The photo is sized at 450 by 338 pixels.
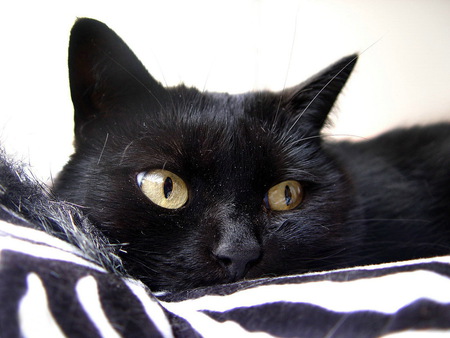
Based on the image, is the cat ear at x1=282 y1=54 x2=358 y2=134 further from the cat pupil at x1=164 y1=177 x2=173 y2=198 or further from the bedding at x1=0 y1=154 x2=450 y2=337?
the bedding at x1=0 y1=154 x2=450 y2=337

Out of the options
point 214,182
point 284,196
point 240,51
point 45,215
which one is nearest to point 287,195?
point 284,196

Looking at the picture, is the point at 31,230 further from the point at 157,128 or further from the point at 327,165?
the point at 327,165

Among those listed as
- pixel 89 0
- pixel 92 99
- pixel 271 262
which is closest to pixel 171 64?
pixel 89 0

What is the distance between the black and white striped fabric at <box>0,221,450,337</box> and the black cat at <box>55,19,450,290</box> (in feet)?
0.58

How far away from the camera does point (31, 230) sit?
1.78 feet

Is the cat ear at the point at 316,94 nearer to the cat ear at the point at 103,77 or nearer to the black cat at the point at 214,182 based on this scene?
the black cat at the point at 214,182

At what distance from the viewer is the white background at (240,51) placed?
1.25m

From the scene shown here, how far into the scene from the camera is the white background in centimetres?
125

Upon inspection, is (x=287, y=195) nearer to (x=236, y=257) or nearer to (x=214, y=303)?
(x=236, y=257)

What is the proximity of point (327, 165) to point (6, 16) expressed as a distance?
946mm

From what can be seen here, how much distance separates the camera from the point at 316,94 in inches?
39.6

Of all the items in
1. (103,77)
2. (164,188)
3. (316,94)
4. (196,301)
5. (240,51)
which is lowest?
(196,301)

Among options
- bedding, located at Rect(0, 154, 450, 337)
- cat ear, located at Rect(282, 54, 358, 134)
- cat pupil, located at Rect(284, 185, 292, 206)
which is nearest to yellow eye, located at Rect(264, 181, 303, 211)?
cat pupil, located at Rect(284, 185, 292, 206)

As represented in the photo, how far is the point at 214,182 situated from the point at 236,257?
6.0 inches
